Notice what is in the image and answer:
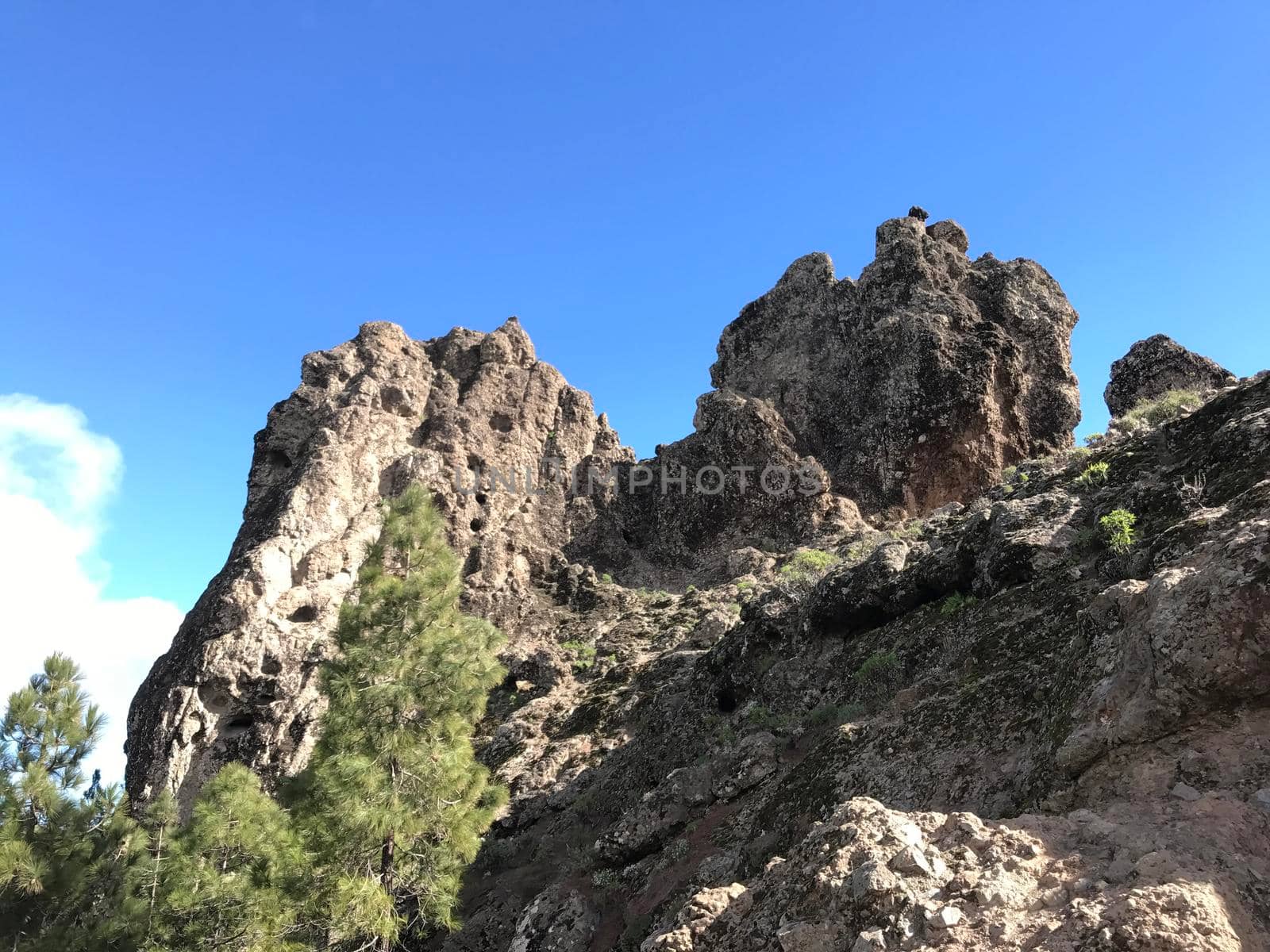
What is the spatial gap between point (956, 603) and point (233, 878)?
13.7 meters

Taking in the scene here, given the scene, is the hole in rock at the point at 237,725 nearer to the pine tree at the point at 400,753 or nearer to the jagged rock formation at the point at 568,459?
the jagged rock formation at the point at 568,459

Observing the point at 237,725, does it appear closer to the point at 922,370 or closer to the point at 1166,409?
the point at 922,370

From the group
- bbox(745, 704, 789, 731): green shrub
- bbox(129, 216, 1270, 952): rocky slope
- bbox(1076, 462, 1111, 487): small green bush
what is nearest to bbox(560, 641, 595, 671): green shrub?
bbox(129, 216, 1270, 952): rocky slope

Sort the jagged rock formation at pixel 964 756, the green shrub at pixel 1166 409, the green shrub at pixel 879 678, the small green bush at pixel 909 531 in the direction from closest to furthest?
the jagged rock formation at pixel 964 756, the green shrub at pixel 879 678, the green shrub at pixel 1166 409, the small green bush at pixel 909 531

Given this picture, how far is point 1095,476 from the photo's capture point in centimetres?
1384

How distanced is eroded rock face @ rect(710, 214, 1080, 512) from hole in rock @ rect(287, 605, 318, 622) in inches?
960

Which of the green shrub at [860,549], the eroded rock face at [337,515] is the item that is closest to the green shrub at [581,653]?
the eroded rock face at [337,515]

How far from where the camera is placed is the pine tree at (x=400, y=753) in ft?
37.1

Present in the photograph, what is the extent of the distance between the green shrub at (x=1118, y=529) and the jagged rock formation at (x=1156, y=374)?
20.4m

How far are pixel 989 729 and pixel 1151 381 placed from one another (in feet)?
90.4

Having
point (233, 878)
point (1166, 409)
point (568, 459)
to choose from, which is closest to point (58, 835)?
point (233, 878)

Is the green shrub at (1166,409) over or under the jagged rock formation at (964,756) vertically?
over

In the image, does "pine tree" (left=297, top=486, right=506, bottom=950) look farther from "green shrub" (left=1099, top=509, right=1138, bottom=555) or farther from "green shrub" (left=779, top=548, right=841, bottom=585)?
"green shrub" (left=779, top=548, right=841, bottom=585)

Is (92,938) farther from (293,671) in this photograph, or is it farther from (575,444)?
(575,444)
